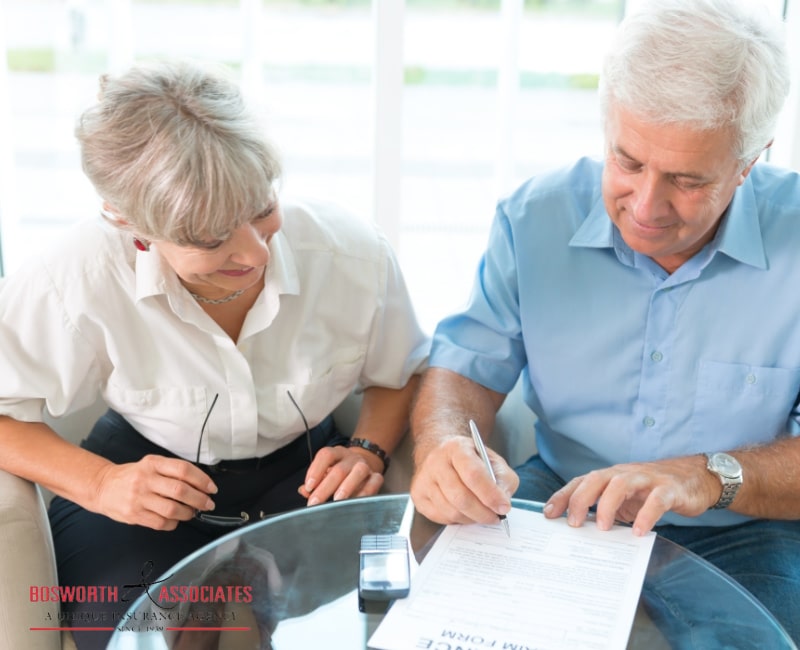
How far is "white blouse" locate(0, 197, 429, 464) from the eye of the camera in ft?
5.09

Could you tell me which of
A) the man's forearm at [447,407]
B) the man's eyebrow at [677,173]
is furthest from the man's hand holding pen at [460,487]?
the man's eyebrow at [677,173]

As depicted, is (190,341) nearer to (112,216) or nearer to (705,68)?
(112,216)

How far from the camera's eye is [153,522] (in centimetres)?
146

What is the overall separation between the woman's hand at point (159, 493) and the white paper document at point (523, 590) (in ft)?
1.35

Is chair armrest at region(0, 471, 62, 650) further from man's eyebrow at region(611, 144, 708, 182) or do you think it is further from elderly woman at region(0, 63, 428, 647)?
man's eyebrow at region(611, 144, 708, 182)

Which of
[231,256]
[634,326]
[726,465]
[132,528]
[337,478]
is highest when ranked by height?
[231,256]

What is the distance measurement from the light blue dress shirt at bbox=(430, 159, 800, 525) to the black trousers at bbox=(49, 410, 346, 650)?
0.36 m

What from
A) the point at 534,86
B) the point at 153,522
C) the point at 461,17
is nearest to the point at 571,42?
the point at 534,86

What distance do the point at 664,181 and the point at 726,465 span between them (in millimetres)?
450

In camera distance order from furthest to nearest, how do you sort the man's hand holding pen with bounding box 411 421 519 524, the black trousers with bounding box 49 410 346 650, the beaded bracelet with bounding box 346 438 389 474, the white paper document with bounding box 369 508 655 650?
the beaded bracelet with bounding box 346 438 389 474, the black trousers with bounding box 49 410 346 650, the man's hand holding pen with bounding box 411 421 519 524, the white paper document with bounding box 369 508 655 650

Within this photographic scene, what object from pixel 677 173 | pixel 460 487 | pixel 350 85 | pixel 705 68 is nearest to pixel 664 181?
pixel 677 173

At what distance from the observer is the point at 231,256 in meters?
1.44

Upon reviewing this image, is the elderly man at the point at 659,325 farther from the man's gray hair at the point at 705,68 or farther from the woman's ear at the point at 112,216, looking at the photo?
the woman's ear at the point at 112,216

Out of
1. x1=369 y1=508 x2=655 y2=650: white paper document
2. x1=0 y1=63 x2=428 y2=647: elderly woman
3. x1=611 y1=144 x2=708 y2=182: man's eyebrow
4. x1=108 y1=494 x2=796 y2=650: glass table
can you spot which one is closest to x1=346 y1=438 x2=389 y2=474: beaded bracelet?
x1=0 y1=63 x2=428 y2=647: elderly woman
